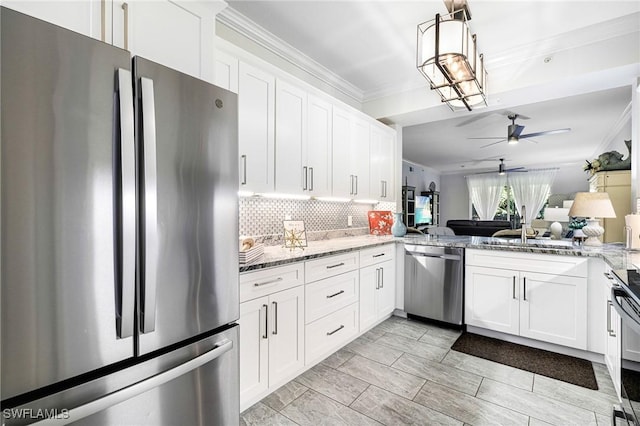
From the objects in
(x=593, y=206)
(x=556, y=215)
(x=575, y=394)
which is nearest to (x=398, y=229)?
(x=593, y=206)

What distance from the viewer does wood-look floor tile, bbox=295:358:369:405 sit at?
2.01 metres

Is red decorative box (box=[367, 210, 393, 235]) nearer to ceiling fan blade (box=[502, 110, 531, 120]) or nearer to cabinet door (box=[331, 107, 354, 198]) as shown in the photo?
cabinet door (box=[331, 107, 354, 198])

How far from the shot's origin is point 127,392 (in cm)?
100

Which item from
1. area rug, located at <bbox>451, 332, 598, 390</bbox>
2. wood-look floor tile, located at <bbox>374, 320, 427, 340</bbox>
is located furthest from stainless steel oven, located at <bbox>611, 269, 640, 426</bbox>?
wood-look floor tile, located at <bbox>374, 320, 427, 340</bbox>

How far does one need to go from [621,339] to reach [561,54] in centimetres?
251

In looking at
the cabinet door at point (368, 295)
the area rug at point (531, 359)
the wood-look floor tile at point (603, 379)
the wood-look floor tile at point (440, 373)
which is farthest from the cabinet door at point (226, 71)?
the wood-look floor tile at point (603, 379)

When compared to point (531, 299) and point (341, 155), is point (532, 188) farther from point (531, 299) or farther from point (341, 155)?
point (341, 155)

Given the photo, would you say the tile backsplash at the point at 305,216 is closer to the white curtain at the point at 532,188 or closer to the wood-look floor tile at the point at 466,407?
the wood-look floor tile at the point at 466,407

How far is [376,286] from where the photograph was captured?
3.12m

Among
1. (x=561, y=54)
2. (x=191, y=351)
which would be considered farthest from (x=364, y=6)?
(x=191, y=351)

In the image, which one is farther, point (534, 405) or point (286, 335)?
point (286, 335)

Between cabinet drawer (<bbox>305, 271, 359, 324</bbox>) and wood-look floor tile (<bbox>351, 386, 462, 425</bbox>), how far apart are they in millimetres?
633

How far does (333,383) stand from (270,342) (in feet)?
1.99

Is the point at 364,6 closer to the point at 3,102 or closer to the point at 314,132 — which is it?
the point at 314,132
